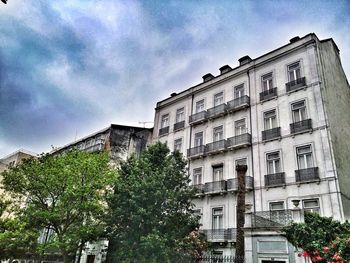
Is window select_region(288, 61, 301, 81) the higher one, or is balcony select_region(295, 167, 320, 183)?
window select_region(288, 61, 301, 81)

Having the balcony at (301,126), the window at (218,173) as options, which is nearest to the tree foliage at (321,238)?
the balcony at (301,126)

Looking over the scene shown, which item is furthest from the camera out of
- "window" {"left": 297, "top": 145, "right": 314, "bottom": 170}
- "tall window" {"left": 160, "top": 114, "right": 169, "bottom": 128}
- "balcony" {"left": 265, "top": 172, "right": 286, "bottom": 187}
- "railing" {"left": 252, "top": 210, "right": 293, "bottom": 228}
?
"tall window" {"left": 160, "top": 114, "right": 169, "bottom": 128}

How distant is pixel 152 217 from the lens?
1634cm

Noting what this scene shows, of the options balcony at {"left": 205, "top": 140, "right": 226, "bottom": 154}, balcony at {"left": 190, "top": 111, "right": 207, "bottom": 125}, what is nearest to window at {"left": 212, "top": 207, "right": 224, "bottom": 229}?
balcony at {"left": 205, "top": 140, "right": 226, "bottom": 154}

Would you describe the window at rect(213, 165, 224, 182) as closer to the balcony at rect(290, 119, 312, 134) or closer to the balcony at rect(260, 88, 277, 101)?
the balcony at rect(290, 119, 312, 134)

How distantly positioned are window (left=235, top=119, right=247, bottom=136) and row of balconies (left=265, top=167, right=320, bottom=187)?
14.4 ft

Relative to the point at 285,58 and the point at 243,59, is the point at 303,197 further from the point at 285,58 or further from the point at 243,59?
the point at 243,59

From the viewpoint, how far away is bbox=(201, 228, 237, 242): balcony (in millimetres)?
20297

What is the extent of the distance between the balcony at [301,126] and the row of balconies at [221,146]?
3262mm

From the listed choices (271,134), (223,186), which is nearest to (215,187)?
(223,186)

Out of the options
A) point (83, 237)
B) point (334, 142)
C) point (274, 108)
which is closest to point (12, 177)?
point (83, 237)

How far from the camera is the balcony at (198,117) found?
2619 centimetres

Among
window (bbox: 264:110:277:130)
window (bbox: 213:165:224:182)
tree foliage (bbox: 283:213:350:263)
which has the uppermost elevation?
window (bbox: 264:110:277:130)

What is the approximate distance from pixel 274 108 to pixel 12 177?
755 inches
